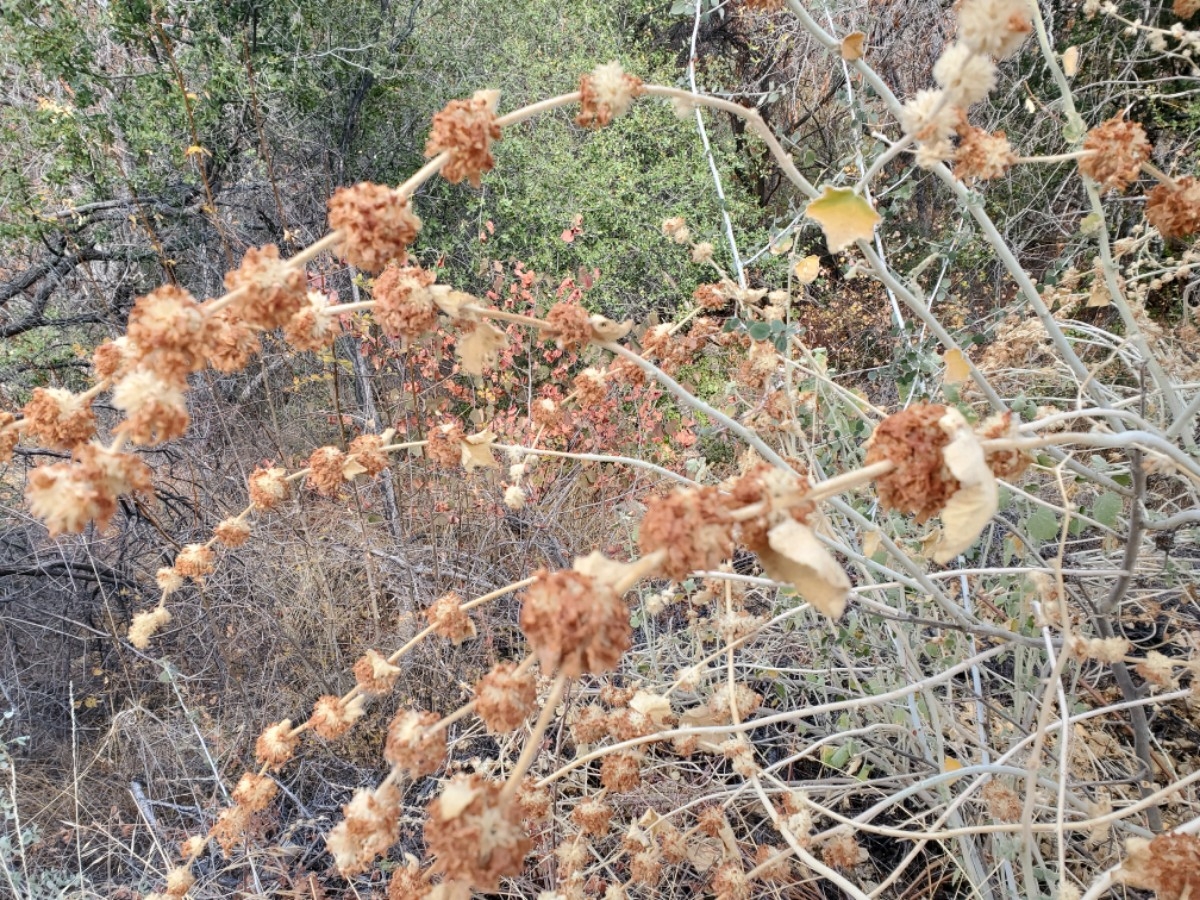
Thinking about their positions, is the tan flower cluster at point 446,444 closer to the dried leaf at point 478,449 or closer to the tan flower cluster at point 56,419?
the dried leaf at point 478,449

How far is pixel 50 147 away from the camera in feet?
9.55

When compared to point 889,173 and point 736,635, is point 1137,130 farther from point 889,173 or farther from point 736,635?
point 889,173

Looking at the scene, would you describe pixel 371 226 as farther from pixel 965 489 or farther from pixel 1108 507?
pixel 1108 507

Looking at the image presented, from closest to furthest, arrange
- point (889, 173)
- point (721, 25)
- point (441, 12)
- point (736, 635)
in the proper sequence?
1. point (736, 635)
2. point (889, 173)
3. point (441, 12)
4. point (721, 25)

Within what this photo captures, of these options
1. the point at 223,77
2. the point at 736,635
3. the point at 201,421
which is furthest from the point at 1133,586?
the point at 223,77

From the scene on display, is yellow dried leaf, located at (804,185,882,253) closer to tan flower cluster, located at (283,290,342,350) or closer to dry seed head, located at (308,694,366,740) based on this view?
tan flower cluster, located at (283,290,342,350)

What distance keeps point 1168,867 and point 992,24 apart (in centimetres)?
69

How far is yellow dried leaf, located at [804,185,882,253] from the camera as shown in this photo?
585mm

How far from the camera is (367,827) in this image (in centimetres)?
57

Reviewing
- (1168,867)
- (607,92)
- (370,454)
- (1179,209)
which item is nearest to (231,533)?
(370,454)

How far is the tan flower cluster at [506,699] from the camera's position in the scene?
1.62 feet

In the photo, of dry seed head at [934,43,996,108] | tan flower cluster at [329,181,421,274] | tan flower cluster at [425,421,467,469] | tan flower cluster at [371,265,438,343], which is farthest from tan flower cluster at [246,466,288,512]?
dry seed head at [934,43,996,108]

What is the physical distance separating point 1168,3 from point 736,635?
3933 millimetres

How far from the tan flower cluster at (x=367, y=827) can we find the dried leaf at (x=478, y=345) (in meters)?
0.37
